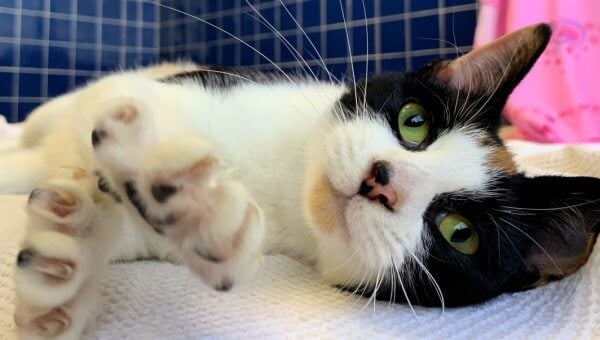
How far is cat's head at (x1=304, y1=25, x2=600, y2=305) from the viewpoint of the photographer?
0.75m

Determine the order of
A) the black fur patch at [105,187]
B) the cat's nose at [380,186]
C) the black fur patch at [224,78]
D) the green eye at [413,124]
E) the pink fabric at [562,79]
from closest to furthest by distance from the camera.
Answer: the black fur patch at [105,187], the cat's nose at [380,186], the green eye at [413,124], the black fur patch at [224,78], the pink fabric at [562,79]

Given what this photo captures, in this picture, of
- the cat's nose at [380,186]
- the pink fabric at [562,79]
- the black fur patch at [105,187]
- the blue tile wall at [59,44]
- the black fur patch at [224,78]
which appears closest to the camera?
the black fur patch at [105,187]

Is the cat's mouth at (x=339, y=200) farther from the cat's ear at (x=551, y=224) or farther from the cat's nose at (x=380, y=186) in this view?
the cat's ear at (x=551, y=224)

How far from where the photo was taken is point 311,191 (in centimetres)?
80

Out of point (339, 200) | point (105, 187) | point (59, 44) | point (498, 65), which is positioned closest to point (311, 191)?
point (339, 200)

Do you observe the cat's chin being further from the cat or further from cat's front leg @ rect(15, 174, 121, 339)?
cat's front leg @ rect(15, 174, 121, 339)

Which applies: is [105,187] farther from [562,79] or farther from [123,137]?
[562,79]

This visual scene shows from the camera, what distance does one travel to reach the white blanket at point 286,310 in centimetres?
61

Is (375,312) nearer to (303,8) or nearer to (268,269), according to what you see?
(268,269)

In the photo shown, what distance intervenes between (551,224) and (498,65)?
0.29m

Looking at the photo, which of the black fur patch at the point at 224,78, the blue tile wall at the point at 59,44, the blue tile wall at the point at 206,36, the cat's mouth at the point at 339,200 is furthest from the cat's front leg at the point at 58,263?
the blue tile wall at the point at 59,44

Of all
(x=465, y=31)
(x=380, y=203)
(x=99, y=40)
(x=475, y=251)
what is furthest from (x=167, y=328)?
(x=99, y=40)

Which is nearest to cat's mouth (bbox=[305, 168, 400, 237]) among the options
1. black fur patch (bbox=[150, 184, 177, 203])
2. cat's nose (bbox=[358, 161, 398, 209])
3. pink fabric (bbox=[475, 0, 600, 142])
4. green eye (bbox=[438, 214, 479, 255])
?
cat's nose (bbox=[358, 161, 398, 209])

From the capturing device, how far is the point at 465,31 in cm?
205
